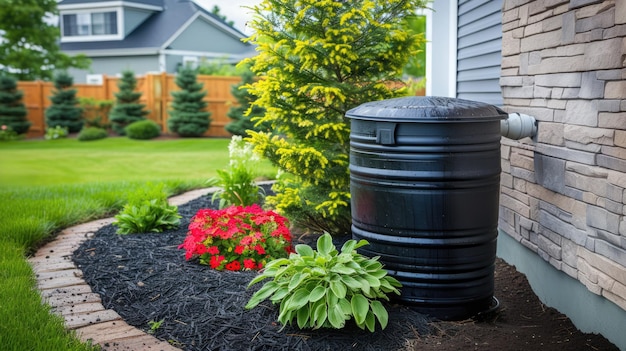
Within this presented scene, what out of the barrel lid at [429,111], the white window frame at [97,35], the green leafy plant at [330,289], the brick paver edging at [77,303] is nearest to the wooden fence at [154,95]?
the white window frame at [97,35]

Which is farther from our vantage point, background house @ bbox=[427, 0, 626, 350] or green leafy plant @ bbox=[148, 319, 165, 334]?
green leafy plant @ bbox=[148, 319, 165, 334]

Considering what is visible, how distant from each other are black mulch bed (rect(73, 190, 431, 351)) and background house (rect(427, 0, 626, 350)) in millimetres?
838

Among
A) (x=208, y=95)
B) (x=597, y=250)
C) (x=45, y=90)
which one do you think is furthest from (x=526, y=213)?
(x=45, y=90)

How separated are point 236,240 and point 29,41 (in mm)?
20349

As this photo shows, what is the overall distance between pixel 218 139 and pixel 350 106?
41.3 ft

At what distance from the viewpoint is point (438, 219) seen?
3018 millimetres

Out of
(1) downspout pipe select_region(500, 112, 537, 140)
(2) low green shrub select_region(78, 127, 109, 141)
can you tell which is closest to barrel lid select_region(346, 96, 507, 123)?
(1) downspout pipe select_region(500, 112, 537, 140)

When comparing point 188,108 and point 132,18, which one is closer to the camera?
point 188,108

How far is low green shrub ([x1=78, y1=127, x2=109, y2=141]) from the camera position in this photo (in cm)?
1688

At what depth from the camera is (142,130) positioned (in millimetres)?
16719

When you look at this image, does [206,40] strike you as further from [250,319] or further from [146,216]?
[250,319]

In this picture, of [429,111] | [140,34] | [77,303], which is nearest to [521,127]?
[429,111]

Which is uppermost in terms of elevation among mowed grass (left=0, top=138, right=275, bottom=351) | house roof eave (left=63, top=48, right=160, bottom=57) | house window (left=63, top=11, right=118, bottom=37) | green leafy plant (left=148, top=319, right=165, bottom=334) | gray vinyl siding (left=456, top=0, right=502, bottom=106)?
house window (left=63, top=11, right=118, bottom=37)

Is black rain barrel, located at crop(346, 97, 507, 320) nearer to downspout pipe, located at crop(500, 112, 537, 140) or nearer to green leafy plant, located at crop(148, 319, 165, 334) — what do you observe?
downspout pipe, located at crop(500, 112, 537, 140)
